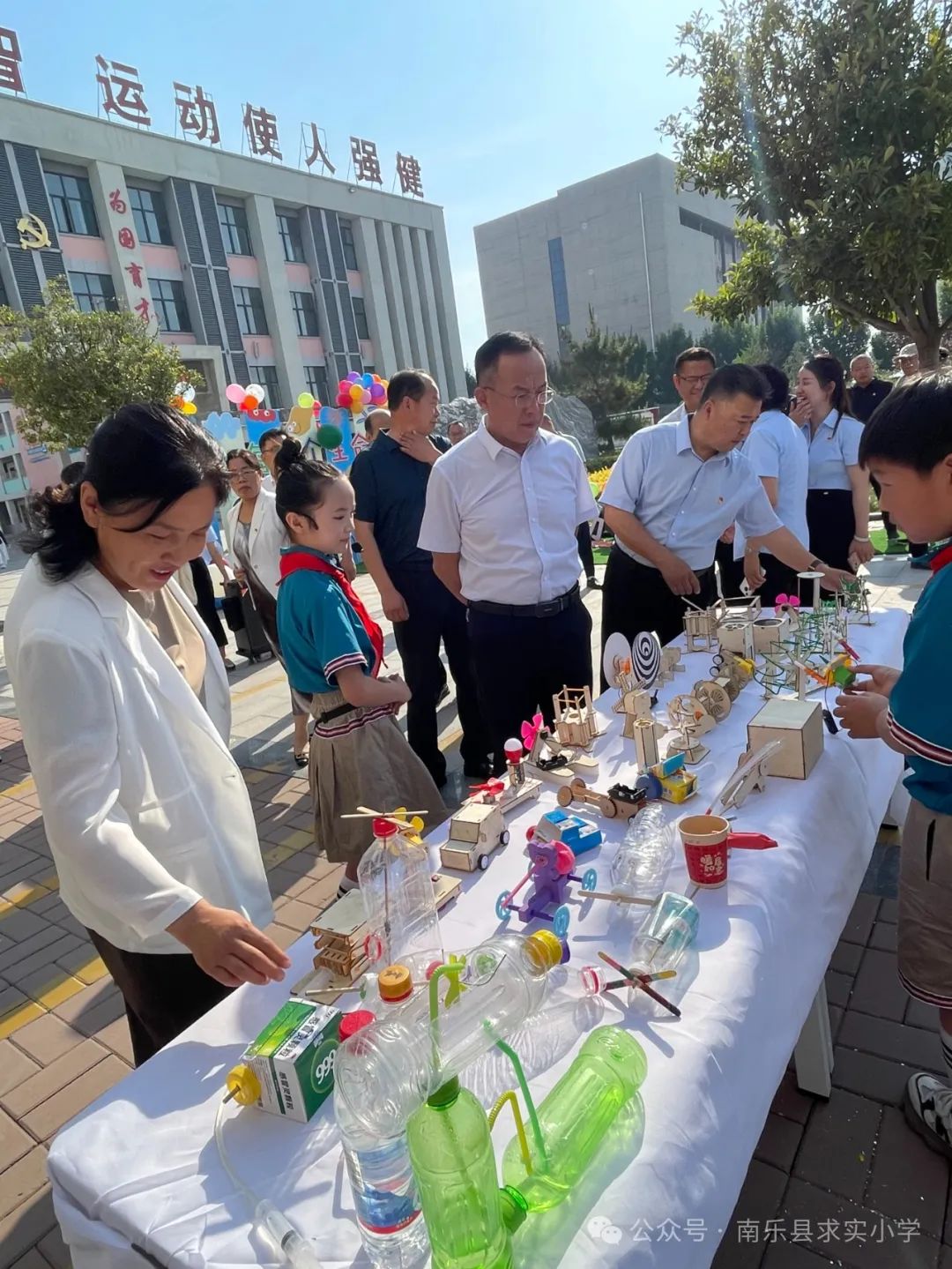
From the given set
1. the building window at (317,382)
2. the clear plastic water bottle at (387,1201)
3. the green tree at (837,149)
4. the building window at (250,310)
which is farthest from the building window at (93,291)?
the clear plastic water bottle at (387,1201)

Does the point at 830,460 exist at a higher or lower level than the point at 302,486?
lower

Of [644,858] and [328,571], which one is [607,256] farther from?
[644,858]

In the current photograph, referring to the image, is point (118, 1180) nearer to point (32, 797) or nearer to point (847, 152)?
point (32, 797)

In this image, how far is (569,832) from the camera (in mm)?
1569

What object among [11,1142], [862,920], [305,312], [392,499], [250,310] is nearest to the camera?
[11,1142]

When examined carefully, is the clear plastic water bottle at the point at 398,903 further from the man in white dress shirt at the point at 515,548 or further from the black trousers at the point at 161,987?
the man in white dress shirt at the point at 515,548

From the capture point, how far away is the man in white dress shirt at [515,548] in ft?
8.62

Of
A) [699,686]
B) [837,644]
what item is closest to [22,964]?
[699,686]

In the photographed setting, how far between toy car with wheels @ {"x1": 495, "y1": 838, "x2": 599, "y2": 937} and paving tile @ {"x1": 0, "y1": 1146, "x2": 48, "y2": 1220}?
4.81 ft

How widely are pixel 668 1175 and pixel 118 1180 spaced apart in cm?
72

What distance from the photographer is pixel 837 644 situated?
2.44 metres

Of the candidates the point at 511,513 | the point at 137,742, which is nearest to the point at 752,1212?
the point at 137,742

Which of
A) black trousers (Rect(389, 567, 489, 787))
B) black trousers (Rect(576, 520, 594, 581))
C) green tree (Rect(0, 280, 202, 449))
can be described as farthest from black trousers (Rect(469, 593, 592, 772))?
green tree (Rect(0, 280, 202, 449))

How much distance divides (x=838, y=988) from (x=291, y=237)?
33.3m
